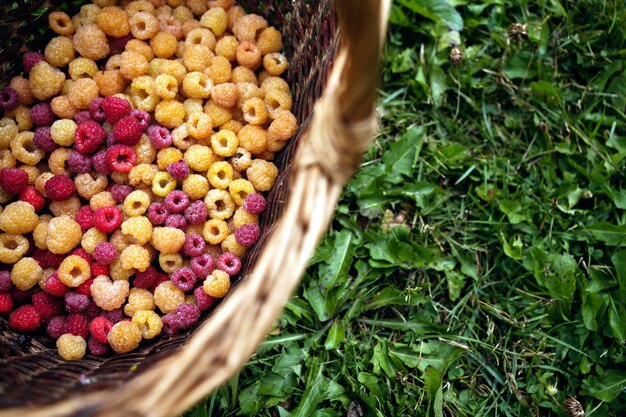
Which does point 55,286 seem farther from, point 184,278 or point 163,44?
point 163,44

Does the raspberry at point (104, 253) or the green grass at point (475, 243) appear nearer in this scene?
the raspberry at point (104, 253)

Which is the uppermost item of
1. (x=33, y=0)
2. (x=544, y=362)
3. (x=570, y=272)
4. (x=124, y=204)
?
(x=33, y=0)

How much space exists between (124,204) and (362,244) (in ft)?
1.69

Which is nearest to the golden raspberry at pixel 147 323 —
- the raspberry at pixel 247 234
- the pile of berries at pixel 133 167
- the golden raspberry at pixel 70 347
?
the pile of berries at pixel 133 167

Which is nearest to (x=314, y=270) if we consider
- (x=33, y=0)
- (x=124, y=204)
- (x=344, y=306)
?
(x=344, y=306)

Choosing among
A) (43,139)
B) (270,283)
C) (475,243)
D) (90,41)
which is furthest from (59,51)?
(475,243)

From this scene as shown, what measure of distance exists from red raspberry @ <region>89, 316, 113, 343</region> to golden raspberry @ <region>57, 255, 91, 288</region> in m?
0.09

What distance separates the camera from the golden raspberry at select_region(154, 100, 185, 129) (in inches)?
47.7

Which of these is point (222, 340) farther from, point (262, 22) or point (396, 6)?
point (396, 6)

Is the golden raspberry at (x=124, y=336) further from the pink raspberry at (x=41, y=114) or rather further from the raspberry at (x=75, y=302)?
the pink raspberry at (x=41, y=114)

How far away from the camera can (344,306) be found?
1.30 meters

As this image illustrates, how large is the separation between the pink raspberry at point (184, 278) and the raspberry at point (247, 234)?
11cm

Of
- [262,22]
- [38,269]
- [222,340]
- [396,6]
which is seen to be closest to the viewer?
[222,340]

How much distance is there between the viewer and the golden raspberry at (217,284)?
108 cm
